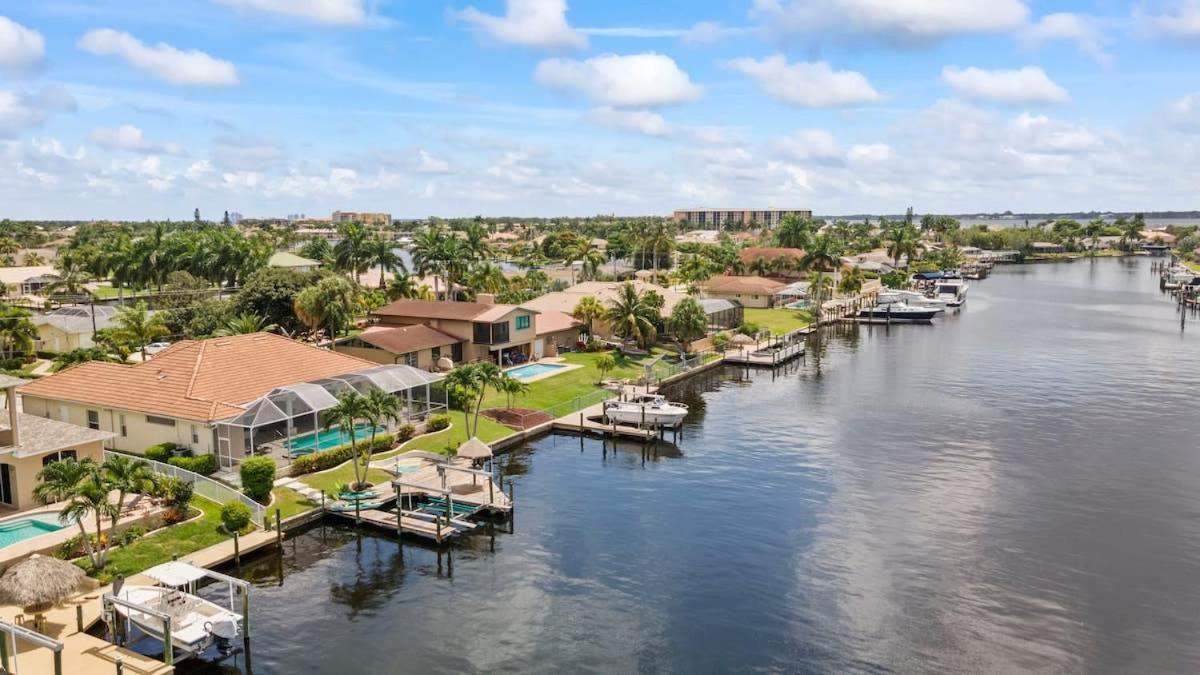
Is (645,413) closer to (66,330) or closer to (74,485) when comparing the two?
(74,485)

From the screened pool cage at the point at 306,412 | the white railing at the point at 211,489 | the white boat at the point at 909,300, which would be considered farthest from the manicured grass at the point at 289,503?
the white boat at the point at 909,300

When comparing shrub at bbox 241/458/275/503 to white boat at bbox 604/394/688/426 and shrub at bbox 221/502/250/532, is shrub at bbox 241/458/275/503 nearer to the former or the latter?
shrub at bbox 221/502/250/532

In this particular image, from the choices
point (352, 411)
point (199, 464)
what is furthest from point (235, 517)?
point (199, 464)

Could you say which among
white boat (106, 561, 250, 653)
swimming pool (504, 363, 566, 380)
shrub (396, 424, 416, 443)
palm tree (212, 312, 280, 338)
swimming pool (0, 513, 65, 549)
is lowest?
white boat (106, 561, 250, 653)

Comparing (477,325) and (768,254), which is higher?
(768,254)

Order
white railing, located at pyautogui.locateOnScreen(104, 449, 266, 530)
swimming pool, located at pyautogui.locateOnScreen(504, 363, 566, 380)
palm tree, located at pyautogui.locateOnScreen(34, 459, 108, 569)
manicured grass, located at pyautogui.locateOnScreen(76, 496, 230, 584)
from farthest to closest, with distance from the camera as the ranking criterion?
swimming pool, located at pyautogui.locateOnScreen(504, 363, 566, 380) < white railing, located at pyautogui.locateOnScreen(104, 449, 266, 530) < manicured grass, located at pyautogui.locateOnScreen(76, 496, 230, 584) < palm tree, located at pyautogui.locateOnScreen(34, 459, 108, 569)

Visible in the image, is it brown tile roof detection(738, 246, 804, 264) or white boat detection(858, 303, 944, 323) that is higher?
brown tile roof detection(738, 246, 804, 264)

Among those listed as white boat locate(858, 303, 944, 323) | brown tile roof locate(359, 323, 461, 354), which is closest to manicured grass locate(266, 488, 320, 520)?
brown tile roof locate(359, 323, 461, 354)
